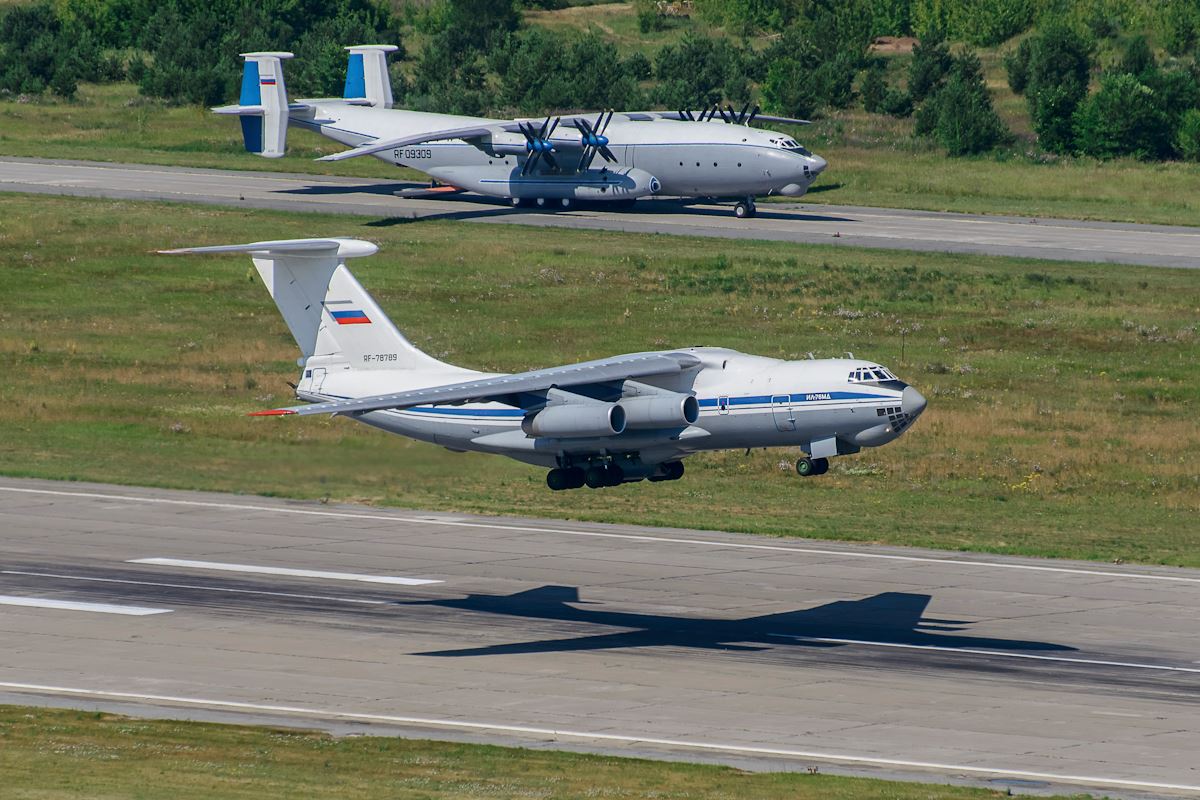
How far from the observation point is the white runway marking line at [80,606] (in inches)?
1547

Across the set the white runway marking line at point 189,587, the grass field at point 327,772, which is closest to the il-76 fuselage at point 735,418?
the white runway marking line at point 189,587

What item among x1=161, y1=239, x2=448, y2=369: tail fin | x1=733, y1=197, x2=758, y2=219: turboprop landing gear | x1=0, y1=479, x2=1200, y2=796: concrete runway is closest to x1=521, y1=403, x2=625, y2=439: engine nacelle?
x1=0, y1=479, x2=1200, y2=796: concrete runway

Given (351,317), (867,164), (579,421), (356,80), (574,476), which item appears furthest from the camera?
(867,164)

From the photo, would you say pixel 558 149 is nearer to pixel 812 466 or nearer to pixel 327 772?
pixel 812 466

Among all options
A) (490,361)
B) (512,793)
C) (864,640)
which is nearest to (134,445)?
(490,361)

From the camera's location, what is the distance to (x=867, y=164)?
9850cm

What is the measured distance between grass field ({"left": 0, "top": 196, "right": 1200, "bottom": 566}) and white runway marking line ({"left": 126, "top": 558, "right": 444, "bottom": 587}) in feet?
8.71

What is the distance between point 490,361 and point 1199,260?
1288 inches

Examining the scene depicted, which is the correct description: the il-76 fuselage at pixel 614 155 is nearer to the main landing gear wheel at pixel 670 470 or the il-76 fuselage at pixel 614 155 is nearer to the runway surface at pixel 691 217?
the runway surface at pixel 691 217

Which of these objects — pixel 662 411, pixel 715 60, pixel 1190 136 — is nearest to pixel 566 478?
pixel 662 411

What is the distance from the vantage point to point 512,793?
26828 mm

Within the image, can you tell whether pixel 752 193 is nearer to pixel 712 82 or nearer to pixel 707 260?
pixel 707 260

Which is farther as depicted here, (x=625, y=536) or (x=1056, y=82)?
(x=1056, y=82)

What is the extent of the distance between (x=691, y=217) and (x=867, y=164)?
590 inches
